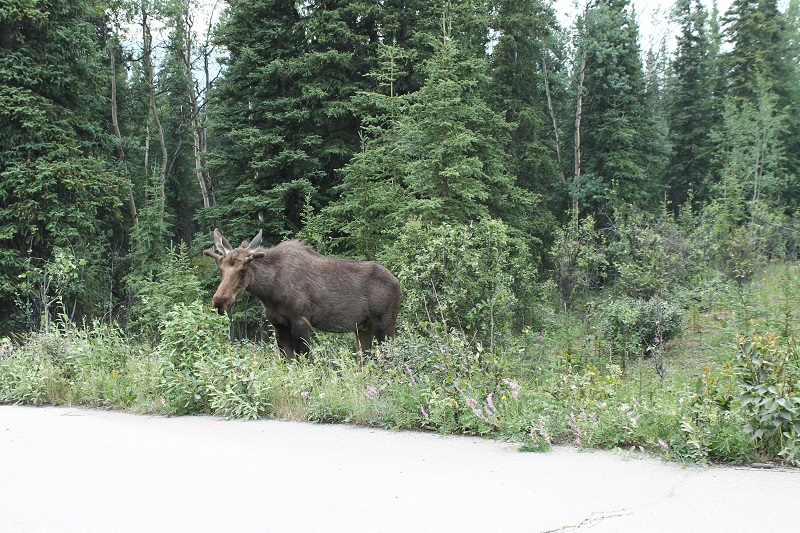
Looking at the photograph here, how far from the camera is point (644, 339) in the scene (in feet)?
45.5

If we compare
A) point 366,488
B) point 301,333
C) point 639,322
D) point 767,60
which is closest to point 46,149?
point 301,333

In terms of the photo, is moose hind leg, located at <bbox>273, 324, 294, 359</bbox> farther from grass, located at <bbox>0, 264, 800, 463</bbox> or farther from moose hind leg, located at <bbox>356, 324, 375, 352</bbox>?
moose hind leg, located at <bbox>356, 324, 375, 352</bbox>

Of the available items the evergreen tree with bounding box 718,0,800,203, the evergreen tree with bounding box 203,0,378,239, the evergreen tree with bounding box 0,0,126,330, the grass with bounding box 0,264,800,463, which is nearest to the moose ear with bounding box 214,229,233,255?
the grass with bounding box 0,264,800,463

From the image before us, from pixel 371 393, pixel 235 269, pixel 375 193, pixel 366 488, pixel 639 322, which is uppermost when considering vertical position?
pixel 375 193

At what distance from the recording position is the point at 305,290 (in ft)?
37.0

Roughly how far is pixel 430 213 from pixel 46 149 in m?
17.0

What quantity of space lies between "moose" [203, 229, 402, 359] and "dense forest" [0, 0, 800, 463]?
74 centimetres

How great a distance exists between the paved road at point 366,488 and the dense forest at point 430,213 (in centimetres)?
44

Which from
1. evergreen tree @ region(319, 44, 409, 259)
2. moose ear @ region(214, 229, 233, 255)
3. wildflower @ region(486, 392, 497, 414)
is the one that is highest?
evergreen tree @ region(319, 44, 409, 259)

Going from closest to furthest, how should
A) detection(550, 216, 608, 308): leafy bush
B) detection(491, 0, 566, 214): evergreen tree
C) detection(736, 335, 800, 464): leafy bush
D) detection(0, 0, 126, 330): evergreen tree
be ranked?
detection(736, 335, 800, 464): leafy bush, detection(550, 216, 608, 308): leafy bush, detection(0, 0, 126, 330): evergreen tree, detection(491, 0, 566, 214): evergreen tree

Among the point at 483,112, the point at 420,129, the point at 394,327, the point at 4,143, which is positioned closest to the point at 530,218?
the point at 483,112

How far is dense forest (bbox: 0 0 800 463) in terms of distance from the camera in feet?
21.2

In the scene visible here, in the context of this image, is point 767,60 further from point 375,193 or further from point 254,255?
point 254,255

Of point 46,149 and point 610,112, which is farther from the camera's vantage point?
point 610,112
